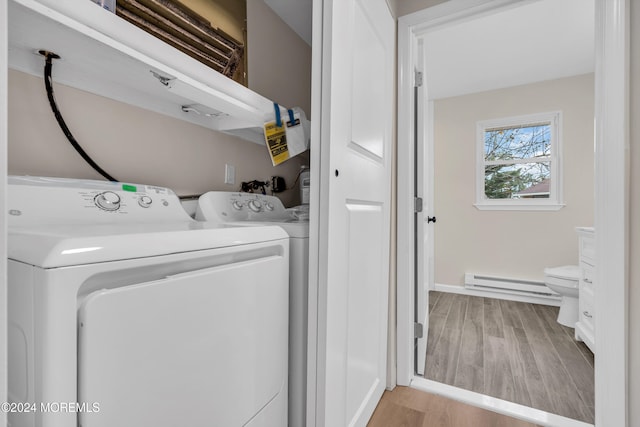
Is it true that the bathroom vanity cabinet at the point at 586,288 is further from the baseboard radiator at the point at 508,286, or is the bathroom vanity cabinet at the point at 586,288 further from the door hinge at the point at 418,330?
the door hinge at the point at 418,330

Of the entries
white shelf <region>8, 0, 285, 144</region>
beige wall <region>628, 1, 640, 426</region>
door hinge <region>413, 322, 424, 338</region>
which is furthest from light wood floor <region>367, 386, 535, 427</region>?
white shelf <region>8, 0, 285, 144</region>

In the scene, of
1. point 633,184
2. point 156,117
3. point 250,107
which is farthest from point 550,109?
point 156,117

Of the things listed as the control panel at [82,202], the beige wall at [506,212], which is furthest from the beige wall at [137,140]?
the beige wall at [506,212]

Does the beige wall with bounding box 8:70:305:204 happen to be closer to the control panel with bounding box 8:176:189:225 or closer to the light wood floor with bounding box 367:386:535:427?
the control panel with bounding box 8:176:189:225

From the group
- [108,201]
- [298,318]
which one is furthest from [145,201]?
[298,318]

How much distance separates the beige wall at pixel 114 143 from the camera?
912 mm

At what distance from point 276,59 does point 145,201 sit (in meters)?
1.44

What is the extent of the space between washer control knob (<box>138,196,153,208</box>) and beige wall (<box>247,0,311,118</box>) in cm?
104

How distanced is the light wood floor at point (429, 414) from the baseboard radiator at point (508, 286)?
243cm

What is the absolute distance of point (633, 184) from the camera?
129cm

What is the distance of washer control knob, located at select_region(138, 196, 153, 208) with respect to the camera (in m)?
1.02

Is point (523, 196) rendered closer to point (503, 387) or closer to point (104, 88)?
point (503, 387)

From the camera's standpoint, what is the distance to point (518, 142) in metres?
3.76

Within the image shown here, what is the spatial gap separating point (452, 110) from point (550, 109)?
1.04 meters
